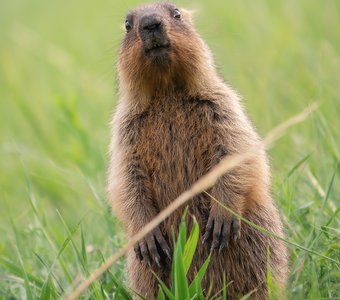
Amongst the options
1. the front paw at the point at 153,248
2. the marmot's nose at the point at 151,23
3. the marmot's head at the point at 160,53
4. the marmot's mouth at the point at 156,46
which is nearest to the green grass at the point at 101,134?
the front paw at the point at 153,248

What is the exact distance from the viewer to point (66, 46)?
14.3 metres

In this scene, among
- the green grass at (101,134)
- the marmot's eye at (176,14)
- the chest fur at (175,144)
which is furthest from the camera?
the marmot's eye at (176,14)

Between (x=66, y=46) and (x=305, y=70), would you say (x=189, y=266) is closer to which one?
(x=305, y=70)

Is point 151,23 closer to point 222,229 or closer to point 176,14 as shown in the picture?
point 176,14

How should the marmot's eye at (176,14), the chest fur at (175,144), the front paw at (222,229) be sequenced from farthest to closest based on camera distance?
the marmot's eye at (176,14) → the chest fur at (175,144) → the front paw at (222,229)

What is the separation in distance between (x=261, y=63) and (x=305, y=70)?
88 centimetres

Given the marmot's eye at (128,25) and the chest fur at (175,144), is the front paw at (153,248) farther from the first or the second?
the marmot's eye at (128,25)

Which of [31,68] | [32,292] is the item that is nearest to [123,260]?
[32,292]

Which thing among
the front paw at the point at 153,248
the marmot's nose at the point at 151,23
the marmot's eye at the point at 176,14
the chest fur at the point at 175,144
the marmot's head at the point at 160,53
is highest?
the marmot's eye at the point at 176,14

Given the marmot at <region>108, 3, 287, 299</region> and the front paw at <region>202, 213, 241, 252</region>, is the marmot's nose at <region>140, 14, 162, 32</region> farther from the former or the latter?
the front paw at <region>202, 213, 241, 252</region>

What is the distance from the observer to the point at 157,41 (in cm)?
533

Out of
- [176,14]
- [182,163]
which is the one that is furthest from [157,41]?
[182,163]

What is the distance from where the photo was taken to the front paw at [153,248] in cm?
516

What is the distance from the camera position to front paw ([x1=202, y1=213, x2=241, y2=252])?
5.09 meters
